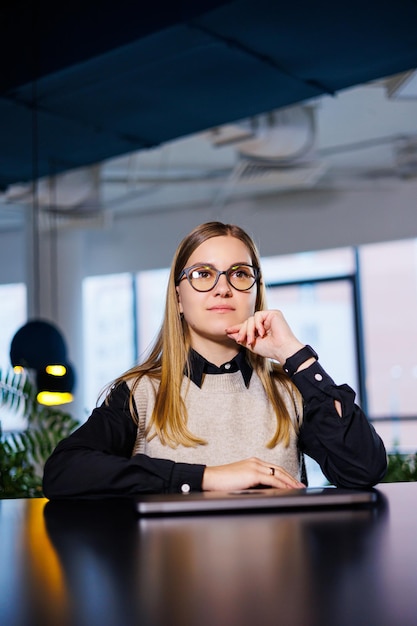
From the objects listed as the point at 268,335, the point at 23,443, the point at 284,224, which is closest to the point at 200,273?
the point at 268,335

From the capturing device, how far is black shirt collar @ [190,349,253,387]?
6.28 ft

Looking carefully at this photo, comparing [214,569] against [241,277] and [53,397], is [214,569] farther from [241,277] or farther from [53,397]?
[53,397]

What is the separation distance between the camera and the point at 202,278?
1.83 metres

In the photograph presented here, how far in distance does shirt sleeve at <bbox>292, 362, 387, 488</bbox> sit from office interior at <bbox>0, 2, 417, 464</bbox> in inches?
124

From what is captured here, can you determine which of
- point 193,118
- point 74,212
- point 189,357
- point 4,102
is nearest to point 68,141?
point 4,102

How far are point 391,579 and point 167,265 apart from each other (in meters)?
7.86

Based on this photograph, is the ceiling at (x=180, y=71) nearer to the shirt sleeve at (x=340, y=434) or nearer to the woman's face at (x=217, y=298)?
the woman's face at (x=217, y=298)

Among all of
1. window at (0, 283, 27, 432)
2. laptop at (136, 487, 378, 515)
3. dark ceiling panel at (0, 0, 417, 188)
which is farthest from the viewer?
window at (0, 283, 27, 432)

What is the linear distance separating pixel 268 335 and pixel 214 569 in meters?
1.06

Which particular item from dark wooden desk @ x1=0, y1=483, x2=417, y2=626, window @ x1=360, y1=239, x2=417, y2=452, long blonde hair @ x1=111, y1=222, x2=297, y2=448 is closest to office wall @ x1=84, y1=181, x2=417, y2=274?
window @ x1=360, y1=239, x2=417, y2=452

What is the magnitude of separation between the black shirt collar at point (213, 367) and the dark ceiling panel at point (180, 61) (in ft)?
5.35

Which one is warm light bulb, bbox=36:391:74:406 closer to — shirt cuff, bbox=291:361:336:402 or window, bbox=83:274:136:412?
shirt cuff, bbox=291:361:336:402

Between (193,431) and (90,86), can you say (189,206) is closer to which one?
(90,86)

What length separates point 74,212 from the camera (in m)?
7.05
